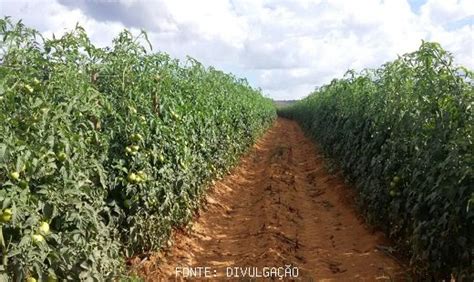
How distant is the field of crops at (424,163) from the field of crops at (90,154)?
2.43 meters

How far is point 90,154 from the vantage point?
14.6 ft

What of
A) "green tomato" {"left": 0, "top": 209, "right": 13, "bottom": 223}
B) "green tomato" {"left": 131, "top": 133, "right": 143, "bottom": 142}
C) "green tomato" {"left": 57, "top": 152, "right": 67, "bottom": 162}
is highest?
"green tomato" {"left": 131, "top": 133, "right": 143, "bottom": 142}

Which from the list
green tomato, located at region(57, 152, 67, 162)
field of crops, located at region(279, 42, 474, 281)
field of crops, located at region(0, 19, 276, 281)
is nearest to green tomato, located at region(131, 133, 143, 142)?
field of crops, located at region(0, 19, 276, 281)

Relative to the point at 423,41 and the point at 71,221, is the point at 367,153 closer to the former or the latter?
the point at 423,41

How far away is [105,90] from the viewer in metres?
5.39

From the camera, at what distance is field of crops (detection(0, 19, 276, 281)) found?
3.17 meters

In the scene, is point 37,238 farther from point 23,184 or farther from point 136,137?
point 136,137

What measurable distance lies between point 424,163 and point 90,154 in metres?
3.10

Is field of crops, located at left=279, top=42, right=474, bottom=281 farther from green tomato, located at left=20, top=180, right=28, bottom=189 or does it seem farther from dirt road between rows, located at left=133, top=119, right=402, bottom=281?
green tomato, located at left=20, top=180, right=28, bottom=189

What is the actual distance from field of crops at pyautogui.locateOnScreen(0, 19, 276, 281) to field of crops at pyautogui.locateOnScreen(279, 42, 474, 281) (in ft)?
7.98

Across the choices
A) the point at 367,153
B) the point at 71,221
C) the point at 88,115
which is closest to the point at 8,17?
the point at 88,115

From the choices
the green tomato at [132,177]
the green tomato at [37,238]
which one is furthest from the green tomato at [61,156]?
the green tomato at [132,177]

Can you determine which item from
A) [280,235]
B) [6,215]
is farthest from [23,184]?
[280,235]

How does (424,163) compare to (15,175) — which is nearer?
(15,175)
